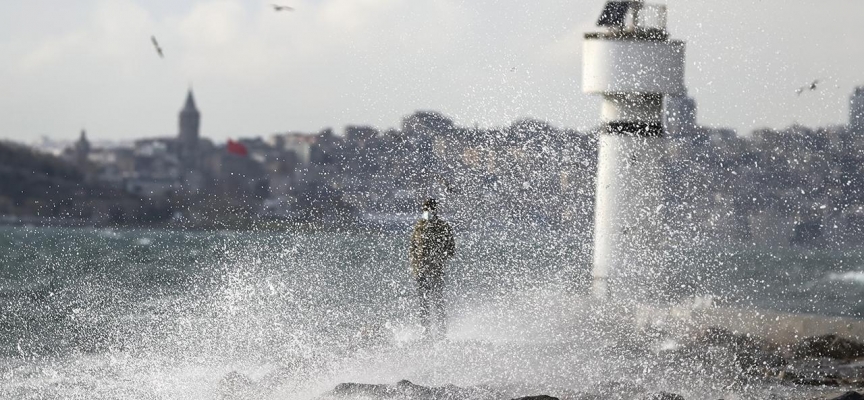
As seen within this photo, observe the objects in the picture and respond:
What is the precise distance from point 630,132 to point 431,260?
15.8 feet

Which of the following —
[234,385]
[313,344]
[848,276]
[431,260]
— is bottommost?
[848,276]

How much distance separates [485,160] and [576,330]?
32.4 meters

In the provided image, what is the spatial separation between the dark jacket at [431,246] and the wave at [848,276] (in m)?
61.7

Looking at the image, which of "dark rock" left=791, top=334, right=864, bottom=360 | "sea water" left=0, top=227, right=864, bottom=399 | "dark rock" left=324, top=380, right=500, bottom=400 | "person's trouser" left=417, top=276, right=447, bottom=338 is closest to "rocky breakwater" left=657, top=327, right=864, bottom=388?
"dark rock" left=791, top=334, right=864, bottom=360

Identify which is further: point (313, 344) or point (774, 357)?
point (313, 344)

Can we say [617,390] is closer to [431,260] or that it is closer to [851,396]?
[851,396]

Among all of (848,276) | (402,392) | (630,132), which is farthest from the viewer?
(848,276)

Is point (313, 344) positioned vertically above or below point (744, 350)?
below

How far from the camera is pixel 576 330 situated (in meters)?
18.0

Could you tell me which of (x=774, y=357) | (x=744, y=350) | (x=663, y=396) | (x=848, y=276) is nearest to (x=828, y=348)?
(x=774, y=357)

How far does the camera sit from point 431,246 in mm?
16469

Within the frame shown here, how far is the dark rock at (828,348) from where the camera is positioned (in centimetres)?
1593

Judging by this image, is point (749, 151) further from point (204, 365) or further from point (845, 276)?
point (204, 365)

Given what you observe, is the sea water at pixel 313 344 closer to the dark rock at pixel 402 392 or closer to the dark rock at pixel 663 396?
the dark rock at pixel 402 392
